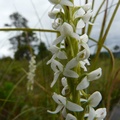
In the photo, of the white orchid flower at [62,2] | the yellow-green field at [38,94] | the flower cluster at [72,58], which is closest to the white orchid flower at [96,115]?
the flower cluster at [72,58]

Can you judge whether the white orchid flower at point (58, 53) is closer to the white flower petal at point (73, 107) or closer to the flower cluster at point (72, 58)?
the flower cluster at point (72, 58)

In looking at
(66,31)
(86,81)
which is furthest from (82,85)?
(66,31)

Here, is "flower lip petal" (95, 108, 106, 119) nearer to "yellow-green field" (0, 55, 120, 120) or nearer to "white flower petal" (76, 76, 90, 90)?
"white flower petal" (76, 76, 90, 90)

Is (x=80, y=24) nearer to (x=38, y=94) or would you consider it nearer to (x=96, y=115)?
(x=96, y=115)

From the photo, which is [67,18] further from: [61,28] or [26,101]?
[26,101]

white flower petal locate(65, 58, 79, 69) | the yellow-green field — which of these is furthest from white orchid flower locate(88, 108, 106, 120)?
the yellow-green field

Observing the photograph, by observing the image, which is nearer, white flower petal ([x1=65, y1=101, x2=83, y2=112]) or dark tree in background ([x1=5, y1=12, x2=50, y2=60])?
white flower petal ([x1=65, y1=101, x2=83, y2=112])

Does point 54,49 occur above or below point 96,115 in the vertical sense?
above

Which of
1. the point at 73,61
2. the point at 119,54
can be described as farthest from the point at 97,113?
the point at 119,54

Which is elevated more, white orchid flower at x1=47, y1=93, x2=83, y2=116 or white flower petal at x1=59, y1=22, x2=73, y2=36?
white flower petal at x1=59, y1=22, x2=73, y2=36
